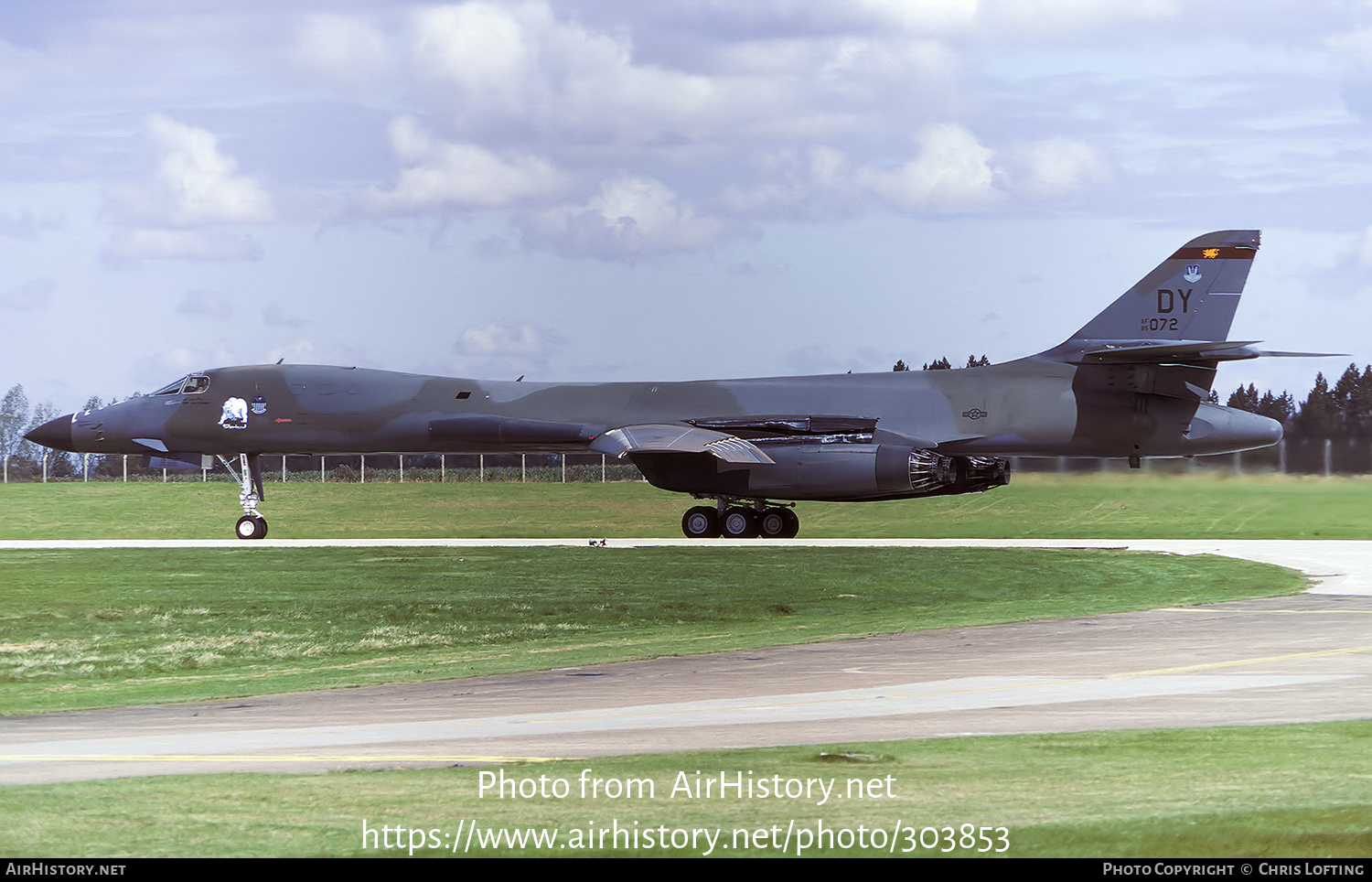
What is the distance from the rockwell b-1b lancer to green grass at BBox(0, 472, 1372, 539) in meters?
1.32

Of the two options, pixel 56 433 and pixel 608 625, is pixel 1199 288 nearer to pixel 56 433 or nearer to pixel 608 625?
pixel 608 625

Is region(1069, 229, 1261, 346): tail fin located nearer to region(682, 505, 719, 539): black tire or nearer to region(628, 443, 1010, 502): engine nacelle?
region(628, 443, 1010, 502): engine nacelle

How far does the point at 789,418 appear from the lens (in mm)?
31594

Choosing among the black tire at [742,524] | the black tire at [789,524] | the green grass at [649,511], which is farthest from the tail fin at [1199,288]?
the black tire at [742,524]

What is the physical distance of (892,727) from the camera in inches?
392

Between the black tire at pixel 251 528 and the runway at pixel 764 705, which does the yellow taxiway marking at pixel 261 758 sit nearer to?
the runway at pixel 764 705

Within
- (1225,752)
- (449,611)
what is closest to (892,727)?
(1225,752)

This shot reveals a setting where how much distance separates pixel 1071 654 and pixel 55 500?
36836 mm

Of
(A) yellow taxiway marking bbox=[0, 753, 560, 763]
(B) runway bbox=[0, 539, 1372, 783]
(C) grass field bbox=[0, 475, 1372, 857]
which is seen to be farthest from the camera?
(B) runway bbox=[0, 539, 1372, 783]

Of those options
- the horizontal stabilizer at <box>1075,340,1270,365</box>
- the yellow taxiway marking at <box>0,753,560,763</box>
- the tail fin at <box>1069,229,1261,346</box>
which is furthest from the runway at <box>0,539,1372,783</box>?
the tail fin at <box>1069,229,1261,346</box>

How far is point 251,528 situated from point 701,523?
10332 mm

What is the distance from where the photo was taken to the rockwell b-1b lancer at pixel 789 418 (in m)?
30.5

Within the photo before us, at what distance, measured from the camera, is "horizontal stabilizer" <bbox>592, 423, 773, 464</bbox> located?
3005 cm

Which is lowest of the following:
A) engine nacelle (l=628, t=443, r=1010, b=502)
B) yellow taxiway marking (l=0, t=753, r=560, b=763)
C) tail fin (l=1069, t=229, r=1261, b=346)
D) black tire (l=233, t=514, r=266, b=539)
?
black tire (l=233, t=514, r=266, b=539)
